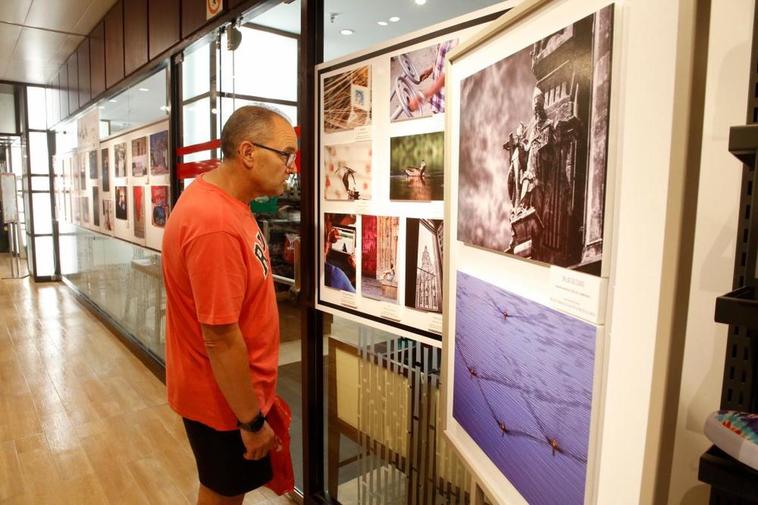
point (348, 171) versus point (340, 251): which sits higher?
point (348, 171)

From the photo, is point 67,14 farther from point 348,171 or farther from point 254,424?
point 254,424

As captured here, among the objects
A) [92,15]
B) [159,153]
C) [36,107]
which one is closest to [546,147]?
[159,153]

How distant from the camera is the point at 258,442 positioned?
1638 millimetres

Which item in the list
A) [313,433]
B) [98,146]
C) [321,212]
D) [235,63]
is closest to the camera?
[321,212]

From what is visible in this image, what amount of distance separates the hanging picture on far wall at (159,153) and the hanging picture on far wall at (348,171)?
2.12m

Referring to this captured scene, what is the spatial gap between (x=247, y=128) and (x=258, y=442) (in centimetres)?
106

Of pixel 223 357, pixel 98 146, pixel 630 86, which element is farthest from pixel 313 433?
pixel 98 146

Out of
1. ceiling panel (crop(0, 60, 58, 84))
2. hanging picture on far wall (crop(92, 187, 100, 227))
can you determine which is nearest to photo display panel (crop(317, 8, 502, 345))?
hanging picture on far wall (crop(92, 187, 100, 227))

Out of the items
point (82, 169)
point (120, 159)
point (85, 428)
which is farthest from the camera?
point (82, 169)

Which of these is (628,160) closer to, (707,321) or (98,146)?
(707,321)

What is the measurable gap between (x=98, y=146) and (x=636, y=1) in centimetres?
578

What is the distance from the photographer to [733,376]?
0.68 m

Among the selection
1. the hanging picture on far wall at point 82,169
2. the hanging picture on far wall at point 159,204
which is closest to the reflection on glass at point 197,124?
the hanging picture on far wall at point 159,204

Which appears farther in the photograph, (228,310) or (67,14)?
(67,14)
